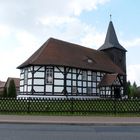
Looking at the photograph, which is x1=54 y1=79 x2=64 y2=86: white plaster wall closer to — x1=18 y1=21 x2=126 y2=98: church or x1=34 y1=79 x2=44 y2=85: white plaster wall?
x1=18 y1=21 x2=126 y2=98: church

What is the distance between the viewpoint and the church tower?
2117 inches

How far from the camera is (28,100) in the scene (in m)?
18.0

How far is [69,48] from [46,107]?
91.3ft

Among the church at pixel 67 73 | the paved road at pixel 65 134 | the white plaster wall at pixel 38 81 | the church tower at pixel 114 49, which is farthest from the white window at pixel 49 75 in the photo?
the paved road at pixel 65 134

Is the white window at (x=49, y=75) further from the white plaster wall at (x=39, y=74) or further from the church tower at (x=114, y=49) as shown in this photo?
the church tower at (x=114, y=49)

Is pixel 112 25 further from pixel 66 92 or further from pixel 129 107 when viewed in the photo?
pixel 129 107

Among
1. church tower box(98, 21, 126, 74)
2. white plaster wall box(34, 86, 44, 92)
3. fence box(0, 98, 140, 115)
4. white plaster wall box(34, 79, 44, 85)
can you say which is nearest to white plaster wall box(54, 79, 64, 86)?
white plaster wall box(34, 79, 44, 85)

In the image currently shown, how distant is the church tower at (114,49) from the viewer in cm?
5378

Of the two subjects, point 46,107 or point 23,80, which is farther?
point 23,80

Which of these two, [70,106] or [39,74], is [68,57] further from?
[70,106]

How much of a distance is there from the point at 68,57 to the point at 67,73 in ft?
10.8

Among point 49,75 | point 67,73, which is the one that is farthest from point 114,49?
point 49,75

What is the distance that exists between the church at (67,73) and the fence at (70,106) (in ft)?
64.6

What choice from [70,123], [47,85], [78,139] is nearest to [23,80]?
[47,85]
